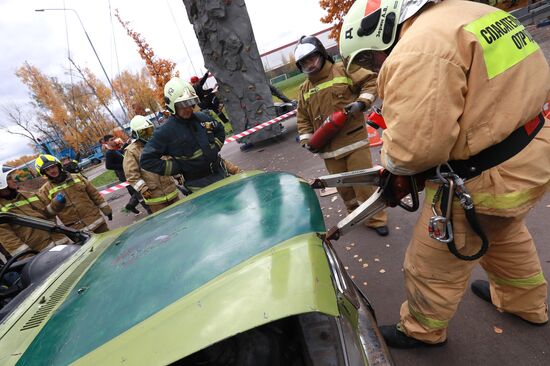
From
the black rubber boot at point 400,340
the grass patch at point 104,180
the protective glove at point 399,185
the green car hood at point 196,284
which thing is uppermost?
the green car hood at point 196,284

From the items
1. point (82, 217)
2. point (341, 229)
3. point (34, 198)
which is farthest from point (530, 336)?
point (34, 198)

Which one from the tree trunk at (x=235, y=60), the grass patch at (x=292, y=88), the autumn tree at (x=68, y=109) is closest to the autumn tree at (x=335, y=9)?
the grass patch at (x=292, y=88)

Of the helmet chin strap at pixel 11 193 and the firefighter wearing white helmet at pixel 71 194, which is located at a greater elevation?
the helmet chin strap at pixel 11 193

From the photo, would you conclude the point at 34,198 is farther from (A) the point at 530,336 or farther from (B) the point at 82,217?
(A) the point at 530,336

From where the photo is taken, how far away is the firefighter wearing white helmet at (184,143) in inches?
132

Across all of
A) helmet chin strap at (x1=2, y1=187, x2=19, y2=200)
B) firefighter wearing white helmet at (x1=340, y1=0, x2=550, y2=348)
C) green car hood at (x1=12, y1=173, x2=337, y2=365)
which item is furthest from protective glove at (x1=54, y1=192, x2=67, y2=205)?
firefighter wearing white helmet at (x1=340, y1=0, x2=550, y2=348)

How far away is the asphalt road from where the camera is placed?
180 centimetres

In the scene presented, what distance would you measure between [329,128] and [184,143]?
1664 millimetres

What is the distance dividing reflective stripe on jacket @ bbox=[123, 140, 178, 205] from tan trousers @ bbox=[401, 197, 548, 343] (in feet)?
12.4

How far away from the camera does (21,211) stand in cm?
410

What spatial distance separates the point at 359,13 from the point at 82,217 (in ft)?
15.4

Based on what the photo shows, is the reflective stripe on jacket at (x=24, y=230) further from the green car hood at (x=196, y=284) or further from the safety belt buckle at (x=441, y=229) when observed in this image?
the safety belt buckle at (x=441, y=229)

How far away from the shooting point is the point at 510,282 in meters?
1.82

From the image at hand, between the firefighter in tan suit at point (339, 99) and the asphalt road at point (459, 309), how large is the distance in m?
0.27
